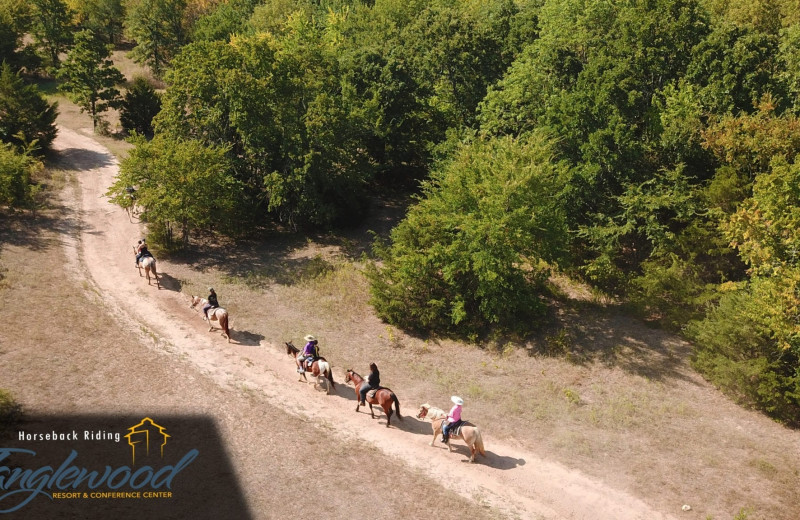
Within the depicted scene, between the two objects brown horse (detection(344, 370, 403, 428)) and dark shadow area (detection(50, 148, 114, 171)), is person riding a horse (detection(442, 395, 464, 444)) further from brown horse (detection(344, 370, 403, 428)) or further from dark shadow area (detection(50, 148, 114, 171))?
dark shadow area (detection(50, 148, 114, 171))

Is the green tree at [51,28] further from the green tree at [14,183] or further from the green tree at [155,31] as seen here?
the green tree at [14,183]

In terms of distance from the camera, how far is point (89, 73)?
43812 mm

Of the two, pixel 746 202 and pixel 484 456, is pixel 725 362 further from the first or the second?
pixel 484 456

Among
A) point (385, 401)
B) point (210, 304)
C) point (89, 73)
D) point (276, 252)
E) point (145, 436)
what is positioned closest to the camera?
point (145, 436)

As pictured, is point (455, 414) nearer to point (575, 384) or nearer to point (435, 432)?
point (435, 432)

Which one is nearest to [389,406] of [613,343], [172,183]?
[613,343]

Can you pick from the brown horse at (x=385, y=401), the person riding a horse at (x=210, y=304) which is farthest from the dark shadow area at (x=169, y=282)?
the brown horse at (x=385, y=401)

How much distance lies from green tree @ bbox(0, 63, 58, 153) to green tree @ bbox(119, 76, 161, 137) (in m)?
8.00

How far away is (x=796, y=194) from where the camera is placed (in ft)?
71.2

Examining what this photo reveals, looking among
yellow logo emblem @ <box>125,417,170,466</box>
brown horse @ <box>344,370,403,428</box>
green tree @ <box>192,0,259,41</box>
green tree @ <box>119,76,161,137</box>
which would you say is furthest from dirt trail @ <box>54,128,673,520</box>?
green tree @ <box>192,0,259,41</box>

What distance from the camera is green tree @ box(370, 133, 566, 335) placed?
24234 mm

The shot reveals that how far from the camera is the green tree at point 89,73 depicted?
43.0 meters

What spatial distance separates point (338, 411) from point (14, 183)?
78.2ft

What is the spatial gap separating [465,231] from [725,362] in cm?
1168
